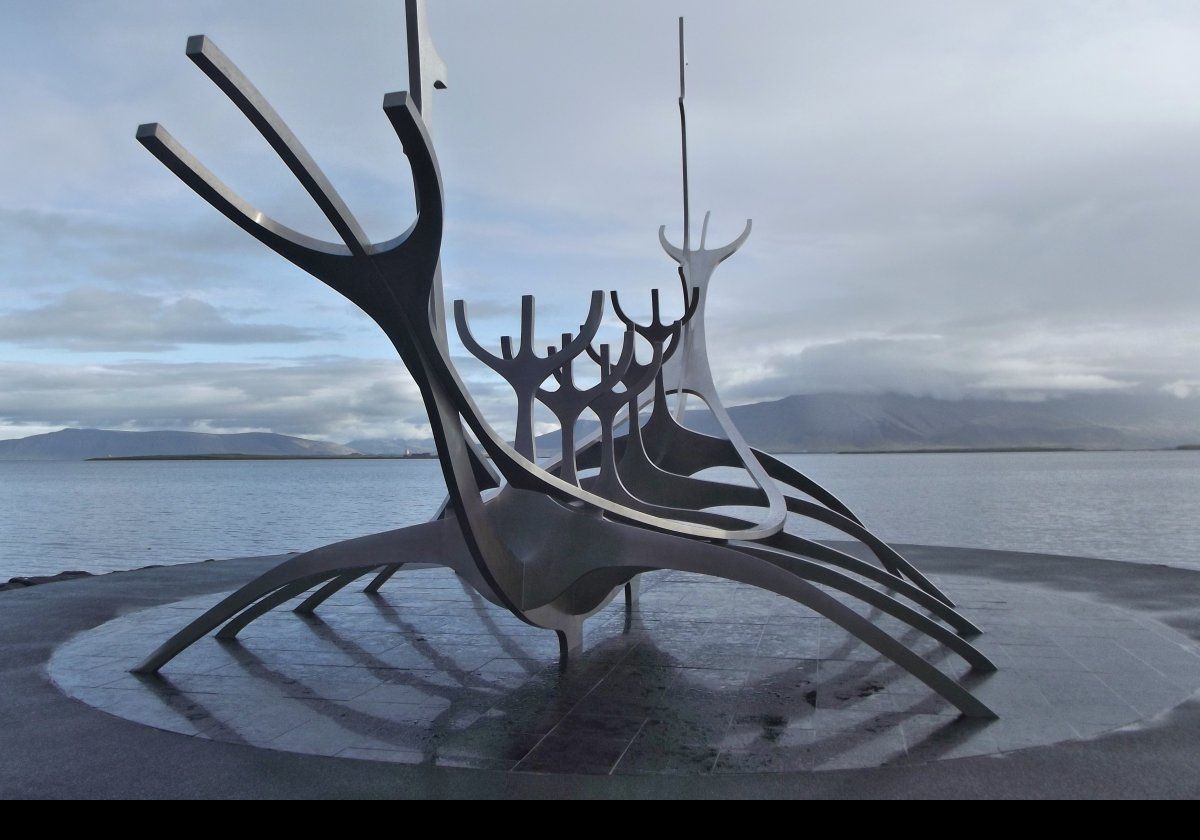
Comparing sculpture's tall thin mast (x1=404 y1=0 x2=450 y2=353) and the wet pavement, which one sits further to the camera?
sculpture's tall thin mast (x1=404 y1=0 x2=450 y2=353)

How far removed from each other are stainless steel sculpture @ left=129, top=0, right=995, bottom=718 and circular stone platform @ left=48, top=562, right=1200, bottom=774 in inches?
19.1

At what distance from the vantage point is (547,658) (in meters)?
9.86

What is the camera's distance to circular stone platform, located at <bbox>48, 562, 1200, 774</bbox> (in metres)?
7.00

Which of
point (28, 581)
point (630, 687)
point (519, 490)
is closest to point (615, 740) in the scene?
point (630, 687)

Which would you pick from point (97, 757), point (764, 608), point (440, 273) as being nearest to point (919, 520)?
point (764, 608)

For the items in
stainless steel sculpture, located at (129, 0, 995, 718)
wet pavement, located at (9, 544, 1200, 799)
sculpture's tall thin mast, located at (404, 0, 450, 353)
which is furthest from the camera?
sculpture's tall thin mast, located at (404, 0, 450, 353)

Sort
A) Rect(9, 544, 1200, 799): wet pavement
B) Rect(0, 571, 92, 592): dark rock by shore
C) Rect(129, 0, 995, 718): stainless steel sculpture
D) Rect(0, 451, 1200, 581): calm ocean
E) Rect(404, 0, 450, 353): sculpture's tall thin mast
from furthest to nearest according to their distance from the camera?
Rect(0, 451, 1200, 581): calm ocean
Rect(0, 571, 92, 592): dark rock by shore
Rect(404, 0, 450, 353): sculpture's tall thin mast
Rect(129, 0, 995, 718): stainless steel sculpture
Rect(9, 544, 1200, 799): wet pavement

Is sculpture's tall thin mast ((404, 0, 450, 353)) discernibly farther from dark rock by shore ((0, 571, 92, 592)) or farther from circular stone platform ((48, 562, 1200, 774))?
dark rock by shore ((0, 571, 92, 592))

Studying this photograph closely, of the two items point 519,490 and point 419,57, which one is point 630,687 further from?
point 419,57

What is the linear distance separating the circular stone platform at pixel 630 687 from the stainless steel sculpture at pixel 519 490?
48 centimetres

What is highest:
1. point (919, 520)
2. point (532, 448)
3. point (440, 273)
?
point (440, 273)

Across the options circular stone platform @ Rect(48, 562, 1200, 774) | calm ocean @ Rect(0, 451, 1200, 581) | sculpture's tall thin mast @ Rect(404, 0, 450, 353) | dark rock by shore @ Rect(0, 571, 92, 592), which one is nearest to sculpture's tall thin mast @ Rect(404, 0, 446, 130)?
sculpture's tall thin mast @ Rect(404, 0, 450, 353)
